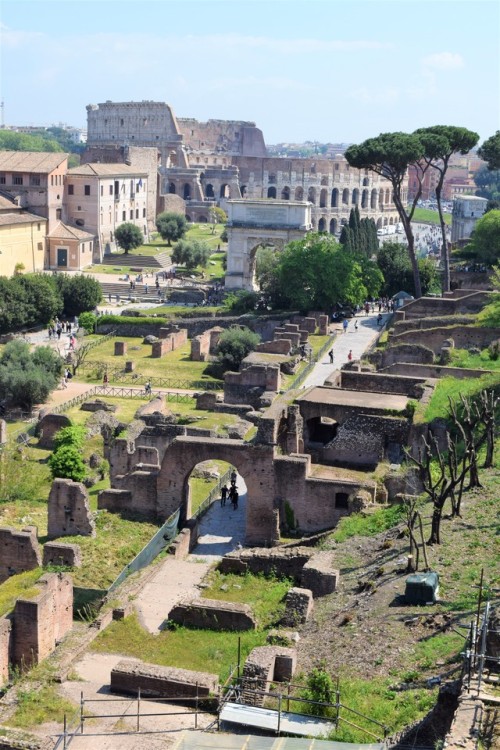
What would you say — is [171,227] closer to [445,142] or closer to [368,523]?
[445,142]

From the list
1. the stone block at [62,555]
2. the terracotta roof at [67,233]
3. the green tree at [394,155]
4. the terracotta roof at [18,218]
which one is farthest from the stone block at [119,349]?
the stone block at [62,555]

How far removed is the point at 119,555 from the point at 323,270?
3130cm

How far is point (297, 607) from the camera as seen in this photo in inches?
724

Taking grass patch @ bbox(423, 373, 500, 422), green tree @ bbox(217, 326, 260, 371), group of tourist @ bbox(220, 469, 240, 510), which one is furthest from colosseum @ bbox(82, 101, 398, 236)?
group of tourist @ bbox(220, 469, 240, 510)

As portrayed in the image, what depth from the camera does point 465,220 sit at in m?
84.5

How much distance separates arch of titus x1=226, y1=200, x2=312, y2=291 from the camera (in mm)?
63094

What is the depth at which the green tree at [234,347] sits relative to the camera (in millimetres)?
43875

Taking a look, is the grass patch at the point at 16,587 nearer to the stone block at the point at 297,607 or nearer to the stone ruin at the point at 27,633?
the stone ruin at the point at 27,633

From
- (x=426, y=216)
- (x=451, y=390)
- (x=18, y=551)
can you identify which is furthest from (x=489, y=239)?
(x=426, y=216)

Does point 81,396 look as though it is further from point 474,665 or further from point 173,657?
point 474,665

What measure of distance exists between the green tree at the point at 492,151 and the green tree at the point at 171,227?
2908cm

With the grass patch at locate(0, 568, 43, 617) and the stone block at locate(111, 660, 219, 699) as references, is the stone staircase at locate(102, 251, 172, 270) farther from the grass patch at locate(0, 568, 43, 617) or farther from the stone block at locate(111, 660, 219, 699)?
the stone block at locate(111, 660, 219, 699)

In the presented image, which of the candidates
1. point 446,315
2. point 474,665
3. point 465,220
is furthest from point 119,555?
point 465,220

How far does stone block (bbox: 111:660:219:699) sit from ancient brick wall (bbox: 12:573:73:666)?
213cm
